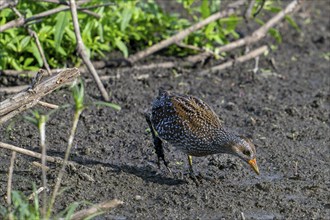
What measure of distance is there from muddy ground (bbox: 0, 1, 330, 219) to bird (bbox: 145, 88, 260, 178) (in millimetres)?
266

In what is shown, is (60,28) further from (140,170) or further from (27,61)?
(140,170)

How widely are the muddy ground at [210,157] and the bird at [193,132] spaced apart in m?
0.27

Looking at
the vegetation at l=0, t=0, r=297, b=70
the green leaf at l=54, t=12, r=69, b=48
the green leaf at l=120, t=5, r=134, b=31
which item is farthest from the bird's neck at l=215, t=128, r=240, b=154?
the green leaf at l=120, t=5, r=134, b=31

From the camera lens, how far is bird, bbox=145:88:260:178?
7.43 meters

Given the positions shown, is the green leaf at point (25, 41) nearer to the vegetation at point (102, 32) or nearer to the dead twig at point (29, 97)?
the vegetation at point (102, 32)

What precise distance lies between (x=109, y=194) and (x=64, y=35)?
3.27 m

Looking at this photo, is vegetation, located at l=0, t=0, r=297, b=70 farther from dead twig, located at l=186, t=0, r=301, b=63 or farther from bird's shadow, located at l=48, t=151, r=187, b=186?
bird's shadow, located at l=48, t=151, r=187, b=186

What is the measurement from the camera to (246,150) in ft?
24.2

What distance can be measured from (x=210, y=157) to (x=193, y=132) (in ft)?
2.70

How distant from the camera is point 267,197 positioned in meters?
7.22

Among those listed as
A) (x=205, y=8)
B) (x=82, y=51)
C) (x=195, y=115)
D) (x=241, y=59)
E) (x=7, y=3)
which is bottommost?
(x=241, y=59)

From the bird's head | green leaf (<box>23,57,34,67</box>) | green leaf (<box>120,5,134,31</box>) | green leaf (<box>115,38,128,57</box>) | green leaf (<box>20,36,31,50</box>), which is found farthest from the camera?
green leaf (<box>115,38,128,57</box>)

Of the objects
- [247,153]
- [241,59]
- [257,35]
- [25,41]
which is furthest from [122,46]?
[247,153]

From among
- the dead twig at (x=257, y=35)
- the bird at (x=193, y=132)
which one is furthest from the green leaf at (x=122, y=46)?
the bird at (x=193, y=132)
